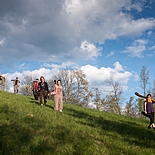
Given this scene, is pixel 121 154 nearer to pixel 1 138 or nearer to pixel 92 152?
pixel 92 152

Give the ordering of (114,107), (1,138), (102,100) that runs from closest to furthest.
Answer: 1. (1,138)
2. (114,107)
3. (102,100)

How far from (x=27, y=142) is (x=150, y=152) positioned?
4.24 meters

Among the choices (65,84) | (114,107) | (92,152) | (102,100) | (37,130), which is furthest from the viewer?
(65,84)

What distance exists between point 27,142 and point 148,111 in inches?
311

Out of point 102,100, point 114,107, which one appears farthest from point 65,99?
point 114,107

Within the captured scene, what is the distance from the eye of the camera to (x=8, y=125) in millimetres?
5902

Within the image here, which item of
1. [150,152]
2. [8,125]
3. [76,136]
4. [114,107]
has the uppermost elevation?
[8,125]

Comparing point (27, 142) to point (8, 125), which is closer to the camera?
point (27, 142)

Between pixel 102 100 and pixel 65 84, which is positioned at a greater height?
pixel 65 84

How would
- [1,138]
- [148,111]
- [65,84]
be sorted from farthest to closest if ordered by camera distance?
[65,84]
[148,111]
[1,138]

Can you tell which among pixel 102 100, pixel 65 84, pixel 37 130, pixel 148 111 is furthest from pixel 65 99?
pixel 37 130

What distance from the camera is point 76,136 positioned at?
5617mm

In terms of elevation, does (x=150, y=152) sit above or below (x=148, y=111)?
below

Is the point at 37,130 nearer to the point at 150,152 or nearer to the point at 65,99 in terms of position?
the point at 150,152
